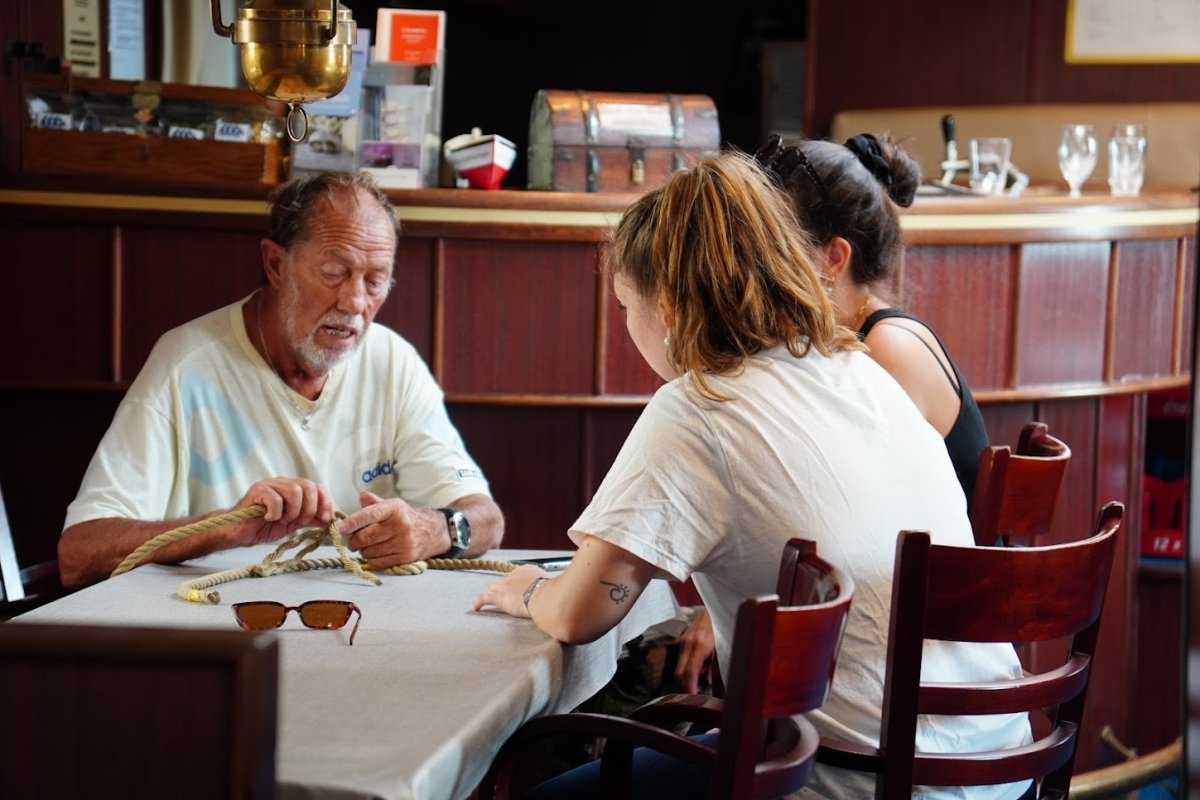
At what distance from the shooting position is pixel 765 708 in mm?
1464

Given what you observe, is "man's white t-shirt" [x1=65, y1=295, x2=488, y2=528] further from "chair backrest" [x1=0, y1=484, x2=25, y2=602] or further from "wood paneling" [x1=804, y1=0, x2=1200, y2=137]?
"wood paneling" [x1=804, y1=0, x2=1200, y2=137]

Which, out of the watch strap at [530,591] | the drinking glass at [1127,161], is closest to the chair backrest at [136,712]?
the watch strap at [530,591]

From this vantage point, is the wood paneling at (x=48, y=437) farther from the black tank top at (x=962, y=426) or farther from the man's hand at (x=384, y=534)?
the black tank top at (x=962, y=426)

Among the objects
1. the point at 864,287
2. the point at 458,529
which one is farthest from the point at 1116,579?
the point at 458,529

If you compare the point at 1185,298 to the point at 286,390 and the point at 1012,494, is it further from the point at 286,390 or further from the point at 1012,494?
the point at 286,390

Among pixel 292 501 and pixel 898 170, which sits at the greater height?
pixel 898 170

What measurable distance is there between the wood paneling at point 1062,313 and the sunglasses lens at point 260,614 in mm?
2749

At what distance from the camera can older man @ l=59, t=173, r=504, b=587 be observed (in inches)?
103

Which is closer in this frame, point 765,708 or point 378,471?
point 765,708

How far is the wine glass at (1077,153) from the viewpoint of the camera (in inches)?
183

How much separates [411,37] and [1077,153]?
2.11 metres

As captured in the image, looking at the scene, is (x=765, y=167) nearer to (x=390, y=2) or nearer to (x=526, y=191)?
(x=526, y=191)

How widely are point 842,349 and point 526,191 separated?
1.96 m

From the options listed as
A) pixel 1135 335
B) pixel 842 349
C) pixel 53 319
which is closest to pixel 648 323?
pixel 842 349
